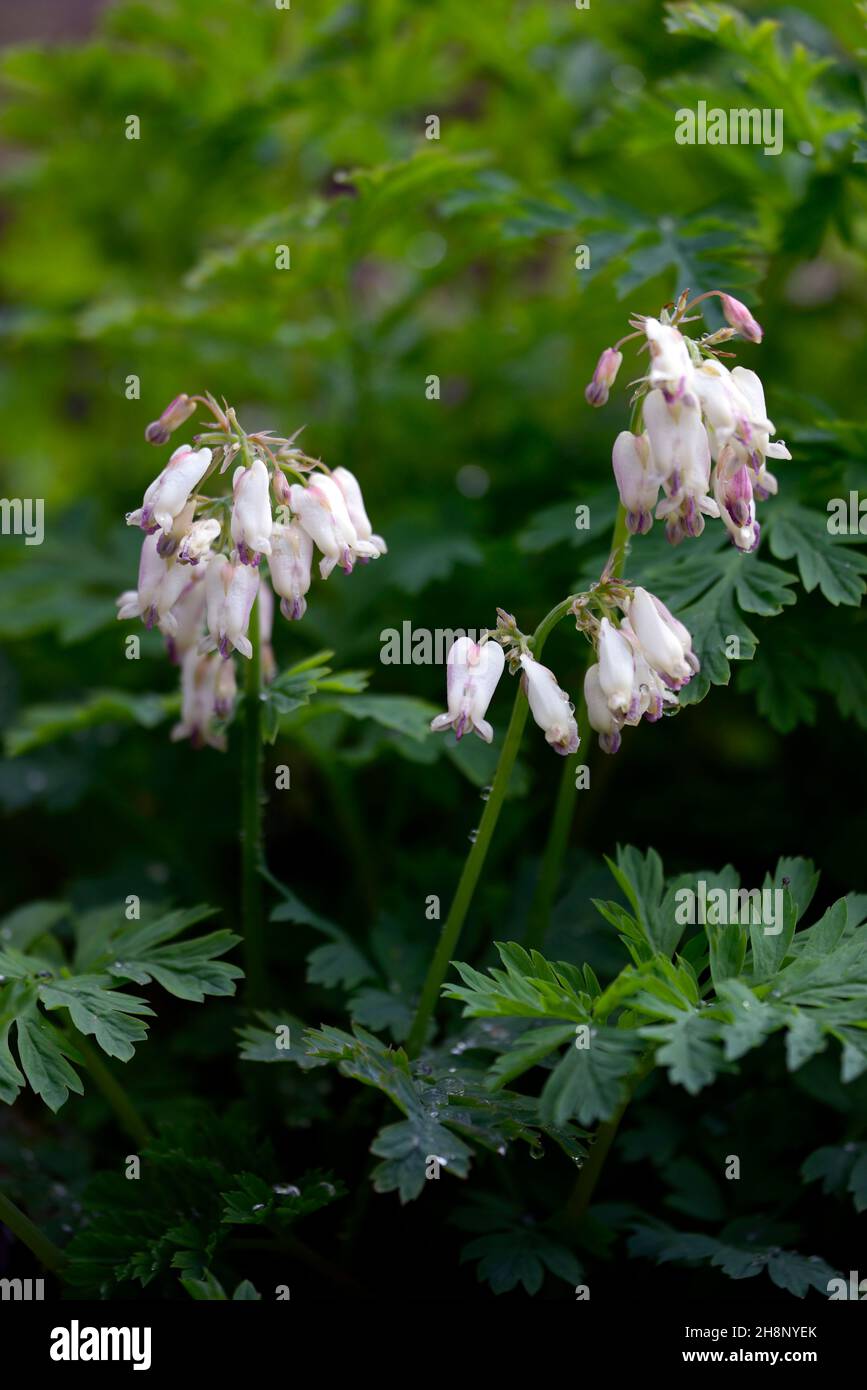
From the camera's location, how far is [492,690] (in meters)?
1.77

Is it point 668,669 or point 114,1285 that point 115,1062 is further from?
point 668,669

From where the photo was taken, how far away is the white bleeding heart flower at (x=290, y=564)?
186cm

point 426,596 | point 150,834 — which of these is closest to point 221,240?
point 426,596

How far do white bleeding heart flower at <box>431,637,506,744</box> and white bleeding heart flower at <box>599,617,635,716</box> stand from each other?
173 mm

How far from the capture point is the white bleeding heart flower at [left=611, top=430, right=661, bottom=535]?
5.71ft

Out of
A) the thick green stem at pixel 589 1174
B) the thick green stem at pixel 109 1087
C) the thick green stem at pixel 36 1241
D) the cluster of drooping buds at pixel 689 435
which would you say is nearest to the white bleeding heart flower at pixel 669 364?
the cluster of drooping buds at pixel 689 435

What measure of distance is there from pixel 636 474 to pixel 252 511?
606 millimetres

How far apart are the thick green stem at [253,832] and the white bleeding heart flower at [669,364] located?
0.86 metres

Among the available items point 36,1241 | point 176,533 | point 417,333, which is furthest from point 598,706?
point 417,333

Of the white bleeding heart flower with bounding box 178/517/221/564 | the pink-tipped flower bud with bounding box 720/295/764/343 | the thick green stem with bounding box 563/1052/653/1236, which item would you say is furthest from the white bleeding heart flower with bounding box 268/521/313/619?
the thick green stem with bounding box 563/1052/653/1236

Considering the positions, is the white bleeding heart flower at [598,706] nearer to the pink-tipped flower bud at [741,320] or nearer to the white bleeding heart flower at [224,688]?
the pink-tipped flower bud at [741,320]

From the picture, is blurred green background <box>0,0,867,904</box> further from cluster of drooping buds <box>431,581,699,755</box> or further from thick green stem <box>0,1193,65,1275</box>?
thick green stem <box>0,1193,65,1275</box>

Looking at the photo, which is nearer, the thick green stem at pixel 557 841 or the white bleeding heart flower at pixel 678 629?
the white bleeding heart flower at pixel 678 629

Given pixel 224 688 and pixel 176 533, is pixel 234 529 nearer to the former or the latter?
pixel 176 533
